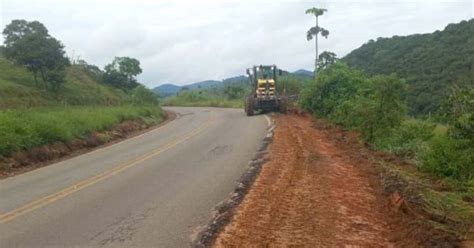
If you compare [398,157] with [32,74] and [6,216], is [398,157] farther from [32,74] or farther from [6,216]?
[32,74]

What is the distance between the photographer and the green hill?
44688 millimetres

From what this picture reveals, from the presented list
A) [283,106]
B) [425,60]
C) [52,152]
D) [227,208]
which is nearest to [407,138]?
[227,208]

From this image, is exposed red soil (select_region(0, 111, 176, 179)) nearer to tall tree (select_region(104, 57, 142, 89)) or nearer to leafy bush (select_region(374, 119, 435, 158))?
leafy bush (select_region(374, 119, 435, 158))

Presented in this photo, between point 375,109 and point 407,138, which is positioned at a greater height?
point 375,109

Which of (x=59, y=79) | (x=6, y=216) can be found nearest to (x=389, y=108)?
(x=6, y=216)

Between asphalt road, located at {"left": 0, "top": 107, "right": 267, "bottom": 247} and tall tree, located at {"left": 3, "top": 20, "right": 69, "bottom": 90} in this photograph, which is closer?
asphalt road, located at {"left": 0, "top": 107, "right": 267, "bottom": 247}

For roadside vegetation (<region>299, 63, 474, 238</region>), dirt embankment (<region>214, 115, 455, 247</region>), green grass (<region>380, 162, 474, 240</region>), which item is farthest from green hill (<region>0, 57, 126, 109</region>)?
green grass (<region>380, 162, 474, 240</region>)

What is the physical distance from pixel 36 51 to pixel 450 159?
43089 millimetres

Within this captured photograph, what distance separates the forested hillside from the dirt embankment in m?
19.0

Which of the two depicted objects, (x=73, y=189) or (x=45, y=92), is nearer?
(x=73, y=189)

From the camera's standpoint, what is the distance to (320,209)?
9258 mm

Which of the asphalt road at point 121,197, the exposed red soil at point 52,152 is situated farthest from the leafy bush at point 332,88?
the asphalt road at point 121,197

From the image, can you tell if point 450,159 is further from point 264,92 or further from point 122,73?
point 122,73

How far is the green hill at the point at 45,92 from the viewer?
44688mm
